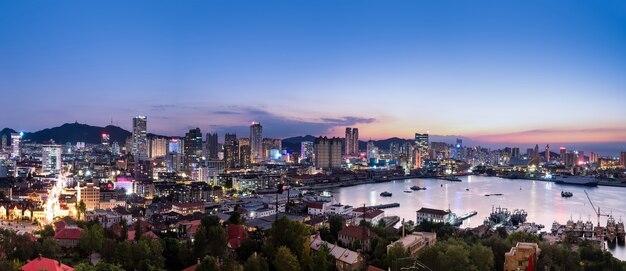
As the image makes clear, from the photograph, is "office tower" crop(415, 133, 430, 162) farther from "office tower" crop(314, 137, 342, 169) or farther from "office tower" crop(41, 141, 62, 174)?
"office tower" crop(41, 141, 62, 174)

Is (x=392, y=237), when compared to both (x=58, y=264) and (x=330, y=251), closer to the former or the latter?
(x=330, y=251)

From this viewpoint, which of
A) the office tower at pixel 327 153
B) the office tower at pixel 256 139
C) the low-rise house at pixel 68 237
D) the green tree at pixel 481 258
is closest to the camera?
the green tree at pixel 481 258

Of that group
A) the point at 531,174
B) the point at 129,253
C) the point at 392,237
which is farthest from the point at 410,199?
the point at 531,174

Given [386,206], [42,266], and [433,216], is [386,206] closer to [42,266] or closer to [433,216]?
[433,216]

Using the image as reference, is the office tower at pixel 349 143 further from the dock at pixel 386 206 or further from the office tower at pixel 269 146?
the dock at pixel 386 206

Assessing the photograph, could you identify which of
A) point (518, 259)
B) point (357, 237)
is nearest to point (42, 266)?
point (357, 237)

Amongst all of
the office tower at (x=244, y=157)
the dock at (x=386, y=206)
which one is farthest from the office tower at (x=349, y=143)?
the dock at (x=386, y=206)
